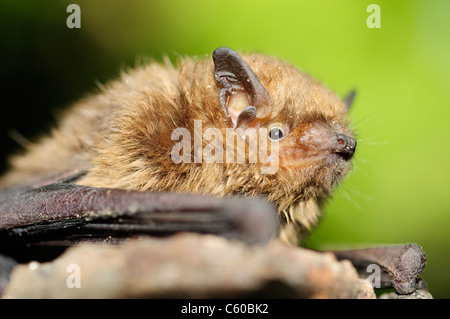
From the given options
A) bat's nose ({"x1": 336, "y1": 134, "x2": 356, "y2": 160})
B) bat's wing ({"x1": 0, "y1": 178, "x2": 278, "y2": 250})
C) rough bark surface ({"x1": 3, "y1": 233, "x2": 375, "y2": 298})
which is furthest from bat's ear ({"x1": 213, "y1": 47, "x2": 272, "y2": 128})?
rough bark surface ({"x1": 3, "y1": 233, "x2": 375, "y2": 298})

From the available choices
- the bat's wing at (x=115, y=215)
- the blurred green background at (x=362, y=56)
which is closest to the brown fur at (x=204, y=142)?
the bat's wing at (x=115, y=215)

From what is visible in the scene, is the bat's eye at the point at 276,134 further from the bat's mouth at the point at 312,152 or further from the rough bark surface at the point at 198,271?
the rough bark surface at the point at 198,271

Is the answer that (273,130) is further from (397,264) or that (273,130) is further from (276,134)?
(397,264)

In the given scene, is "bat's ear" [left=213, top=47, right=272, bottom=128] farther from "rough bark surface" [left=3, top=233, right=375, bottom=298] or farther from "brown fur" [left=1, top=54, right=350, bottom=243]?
"rough bark surface" [left=3, top=233, right=375, bottom=298]

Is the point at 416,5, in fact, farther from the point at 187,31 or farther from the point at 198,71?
the point at 198,71

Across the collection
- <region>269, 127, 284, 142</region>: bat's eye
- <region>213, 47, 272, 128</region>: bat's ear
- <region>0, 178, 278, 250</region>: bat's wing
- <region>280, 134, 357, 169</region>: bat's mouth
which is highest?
<region>213, 47, 272, 128</region>: bat's ear

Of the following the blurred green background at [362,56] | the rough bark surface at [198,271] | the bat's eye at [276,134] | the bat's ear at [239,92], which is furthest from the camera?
the blurred green background at [362,56]
